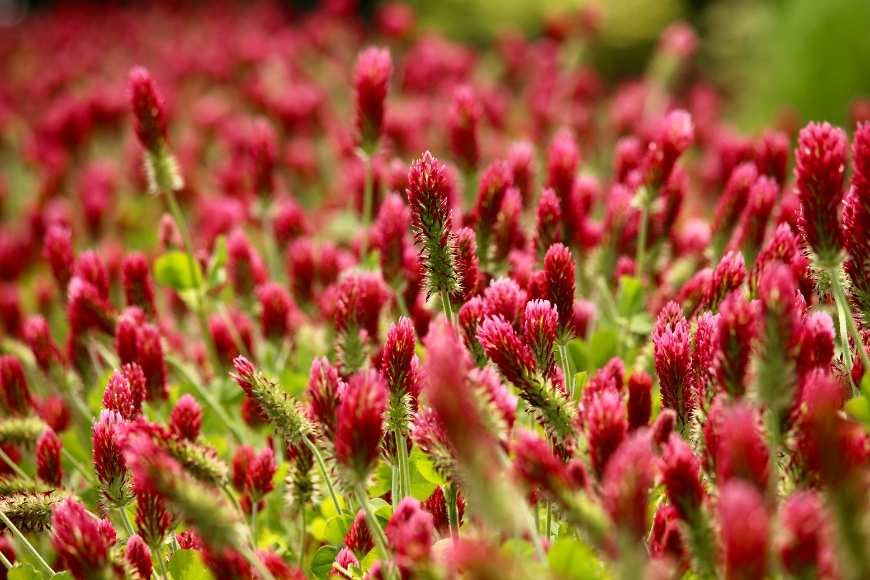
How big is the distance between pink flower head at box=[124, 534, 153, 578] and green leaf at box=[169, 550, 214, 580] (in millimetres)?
89

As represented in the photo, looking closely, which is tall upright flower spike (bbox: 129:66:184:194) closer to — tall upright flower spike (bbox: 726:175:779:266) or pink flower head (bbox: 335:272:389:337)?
pink flower head (bbox: 335:272:389:337)

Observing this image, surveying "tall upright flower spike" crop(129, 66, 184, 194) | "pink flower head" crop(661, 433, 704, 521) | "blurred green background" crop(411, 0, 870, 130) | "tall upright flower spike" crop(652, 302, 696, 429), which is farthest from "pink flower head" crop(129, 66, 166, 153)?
"blurred green background" crop(411, 0, 870, 130)

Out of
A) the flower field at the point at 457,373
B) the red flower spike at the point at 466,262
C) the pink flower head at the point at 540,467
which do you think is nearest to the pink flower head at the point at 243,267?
the flower field at the point at 457,373

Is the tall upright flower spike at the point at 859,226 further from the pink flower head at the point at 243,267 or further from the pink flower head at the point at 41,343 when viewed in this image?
the pink flower head at the point at 41,343

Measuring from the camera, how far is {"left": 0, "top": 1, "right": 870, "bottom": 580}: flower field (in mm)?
1192

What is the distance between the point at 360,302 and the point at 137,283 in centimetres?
77

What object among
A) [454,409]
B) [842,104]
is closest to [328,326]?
[454,409]

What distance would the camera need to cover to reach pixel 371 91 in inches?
92.5

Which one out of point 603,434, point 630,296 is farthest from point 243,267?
point 603,434

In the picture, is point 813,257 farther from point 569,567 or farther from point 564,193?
point 564,193

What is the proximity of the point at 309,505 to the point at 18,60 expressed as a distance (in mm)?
8228

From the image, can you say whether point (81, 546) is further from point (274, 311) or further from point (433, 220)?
point (274, 311)

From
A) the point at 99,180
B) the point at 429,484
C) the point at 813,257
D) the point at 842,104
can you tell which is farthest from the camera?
the point at 842,104

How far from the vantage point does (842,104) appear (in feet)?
18.1
